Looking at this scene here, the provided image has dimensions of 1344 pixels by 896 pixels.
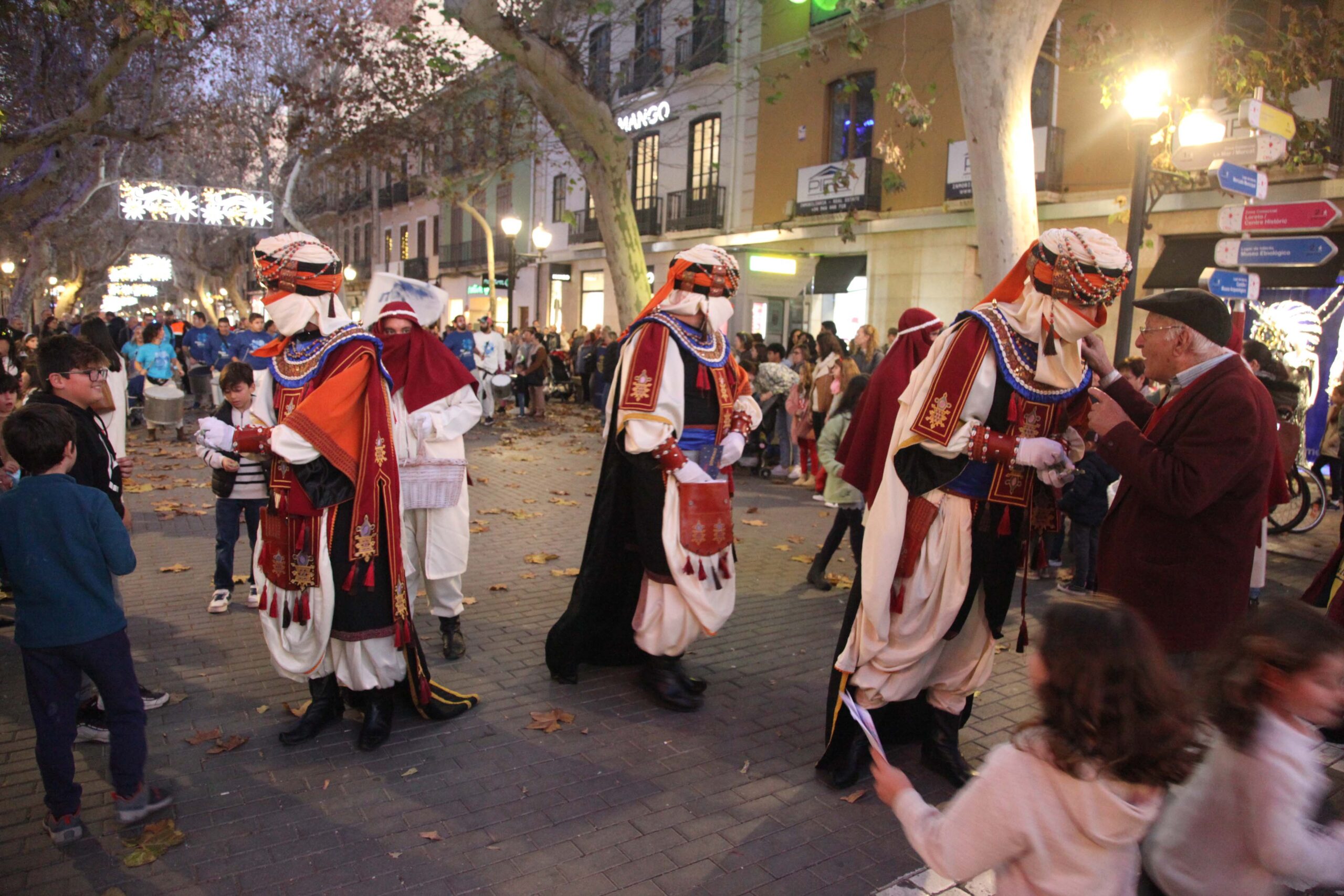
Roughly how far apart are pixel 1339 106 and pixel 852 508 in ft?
36.0

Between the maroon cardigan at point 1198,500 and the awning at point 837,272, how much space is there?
17262mm

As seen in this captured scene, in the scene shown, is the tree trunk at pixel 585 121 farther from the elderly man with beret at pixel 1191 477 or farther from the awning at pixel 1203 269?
the elderly man with beret at pixel 1191 477

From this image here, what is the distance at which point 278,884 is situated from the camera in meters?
2.97

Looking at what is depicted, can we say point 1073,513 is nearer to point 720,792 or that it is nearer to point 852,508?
point 852,508

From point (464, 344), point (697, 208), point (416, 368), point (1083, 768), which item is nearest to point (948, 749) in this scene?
point (1083, 768)

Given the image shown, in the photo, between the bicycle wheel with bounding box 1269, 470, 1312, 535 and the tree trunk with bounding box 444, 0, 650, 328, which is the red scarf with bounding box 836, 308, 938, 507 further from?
the tree trunk with bounding box 444, 0, 650, 328

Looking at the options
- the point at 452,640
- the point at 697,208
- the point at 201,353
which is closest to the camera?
the point at 452,640

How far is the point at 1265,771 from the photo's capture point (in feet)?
6.64

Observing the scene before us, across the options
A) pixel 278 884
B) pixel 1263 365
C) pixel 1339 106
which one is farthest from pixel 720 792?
pixel 1339 106

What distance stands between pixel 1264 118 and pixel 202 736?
29.1 ft

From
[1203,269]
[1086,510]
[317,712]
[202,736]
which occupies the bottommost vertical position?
[202,736]

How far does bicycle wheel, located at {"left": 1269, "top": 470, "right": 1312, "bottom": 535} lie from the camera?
8.93m

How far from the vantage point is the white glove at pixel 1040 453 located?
3309 millimetres

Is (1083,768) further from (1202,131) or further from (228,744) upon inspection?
(1202,131)
